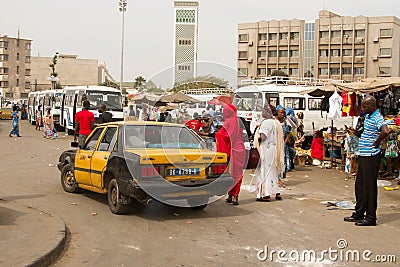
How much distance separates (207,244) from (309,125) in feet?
67.9

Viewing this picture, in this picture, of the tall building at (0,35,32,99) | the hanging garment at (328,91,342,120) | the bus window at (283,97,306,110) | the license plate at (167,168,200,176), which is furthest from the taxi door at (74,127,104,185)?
the tall building at (0,35,32,99)

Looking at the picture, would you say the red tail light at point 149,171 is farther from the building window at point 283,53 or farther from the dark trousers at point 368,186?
the building window at point 283,53

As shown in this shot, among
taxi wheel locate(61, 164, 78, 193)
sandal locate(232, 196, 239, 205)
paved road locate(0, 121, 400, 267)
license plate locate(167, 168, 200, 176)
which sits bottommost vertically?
paved road locate(0, 121, 400, 267)

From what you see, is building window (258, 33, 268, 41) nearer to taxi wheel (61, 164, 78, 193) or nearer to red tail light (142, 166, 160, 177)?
taxi wheel (61, 164, 78, 193)

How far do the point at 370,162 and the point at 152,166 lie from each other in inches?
140

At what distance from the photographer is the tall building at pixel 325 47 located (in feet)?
249

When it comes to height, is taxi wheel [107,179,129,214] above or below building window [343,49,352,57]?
below

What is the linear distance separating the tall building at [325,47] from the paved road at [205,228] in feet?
228

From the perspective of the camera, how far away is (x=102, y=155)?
8.95 meters

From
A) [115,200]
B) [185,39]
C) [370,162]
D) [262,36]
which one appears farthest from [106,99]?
[262,36]

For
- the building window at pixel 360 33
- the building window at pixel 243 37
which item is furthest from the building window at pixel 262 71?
the building window at pixel 360 33

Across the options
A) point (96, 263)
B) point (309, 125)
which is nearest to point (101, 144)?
point (96, 263)

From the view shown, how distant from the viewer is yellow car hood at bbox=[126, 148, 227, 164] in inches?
312

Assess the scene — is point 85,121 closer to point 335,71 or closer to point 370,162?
point 370,162
